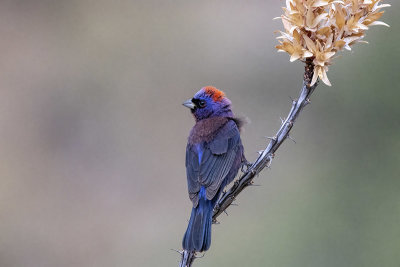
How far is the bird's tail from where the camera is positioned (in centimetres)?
334

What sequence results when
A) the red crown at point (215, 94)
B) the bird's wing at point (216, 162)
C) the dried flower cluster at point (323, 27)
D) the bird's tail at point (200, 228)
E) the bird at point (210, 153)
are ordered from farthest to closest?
1. the red crown at point (215, 94)
2. the bird's wing at point (216, 162)
3. the bird at point (210, 153)
4. the bird's tail at point (200, 228)
5. the dried flower cluster at point (323, 27)

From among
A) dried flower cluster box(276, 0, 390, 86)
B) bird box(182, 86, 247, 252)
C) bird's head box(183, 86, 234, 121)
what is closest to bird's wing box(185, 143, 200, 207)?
bird box(182, 86, 247, 252)

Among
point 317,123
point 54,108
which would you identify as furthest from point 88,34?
point 317,123

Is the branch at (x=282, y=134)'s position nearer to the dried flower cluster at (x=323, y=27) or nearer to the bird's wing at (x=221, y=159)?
the dried flower cluster at (x=323, y=27)

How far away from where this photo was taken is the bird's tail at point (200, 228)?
3.34 meters

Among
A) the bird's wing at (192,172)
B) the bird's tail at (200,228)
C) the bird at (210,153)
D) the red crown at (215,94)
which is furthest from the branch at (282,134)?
the red crown at (215,94)

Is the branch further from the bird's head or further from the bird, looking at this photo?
the bird's head

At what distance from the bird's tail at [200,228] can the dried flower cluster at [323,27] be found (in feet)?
4.04

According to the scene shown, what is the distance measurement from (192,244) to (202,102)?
1.96 metres

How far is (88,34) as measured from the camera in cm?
1076

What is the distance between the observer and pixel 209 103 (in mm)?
4980

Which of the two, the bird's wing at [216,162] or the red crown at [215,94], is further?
the red crown at [215,94]

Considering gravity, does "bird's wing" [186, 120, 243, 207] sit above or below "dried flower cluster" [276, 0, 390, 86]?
above

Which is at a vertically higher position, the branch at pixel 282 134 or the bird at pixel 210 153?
the bird at pixel 210 153
